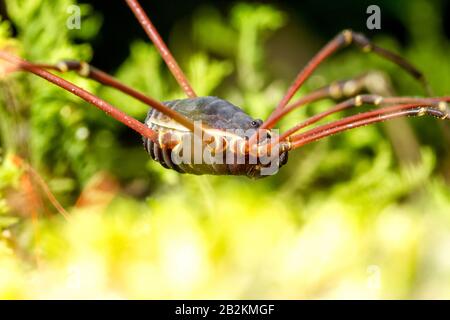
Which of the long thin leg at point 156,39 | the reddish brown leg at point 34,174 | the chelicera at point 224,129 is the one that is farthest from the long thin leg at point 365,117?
the reddish brown leg at point 34,174

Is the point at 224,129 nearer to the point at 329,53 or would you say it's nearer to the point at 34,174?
the point at 329,53

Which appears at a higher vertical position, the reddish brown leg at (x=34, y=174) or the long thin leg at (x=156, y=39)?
the long thin leg at (x=156, y=39)

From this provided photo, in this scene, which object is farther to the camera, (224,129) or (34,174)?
(34,174)

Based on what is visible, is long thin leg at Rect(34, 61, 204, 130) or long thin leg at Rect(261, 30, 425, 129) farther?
long thin leg at Rect(261, 30, 425, 129)

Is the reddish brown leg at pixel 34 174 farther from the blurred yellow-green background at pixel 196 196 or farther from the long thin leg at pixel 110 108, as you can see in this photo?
the long thin leg at pixel 110 108

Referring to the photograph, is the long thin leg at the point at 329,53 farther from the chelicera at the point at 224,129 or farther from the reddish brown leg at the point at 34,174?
the reddish brown leg at the point at 34,174

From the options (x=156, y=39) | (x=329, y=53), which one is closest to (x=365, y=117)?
(x=329, y=53)

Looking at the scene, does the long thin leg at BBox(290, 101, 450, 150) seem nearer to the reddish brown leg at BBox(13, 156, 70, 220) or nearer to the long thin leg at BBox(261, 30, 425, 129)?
the long thin leg at BBox(261, 30, 425, 129)

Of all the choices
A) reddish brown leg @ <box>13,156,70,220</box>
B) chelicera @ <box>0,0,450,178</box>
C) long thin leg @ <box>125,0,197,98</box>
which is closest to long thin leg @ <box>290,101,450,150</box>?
chelicera @ <box>0,0,450,178</box>

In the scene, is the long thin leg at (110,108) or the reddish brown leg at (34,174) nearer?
the long thin leg at (110,108)
